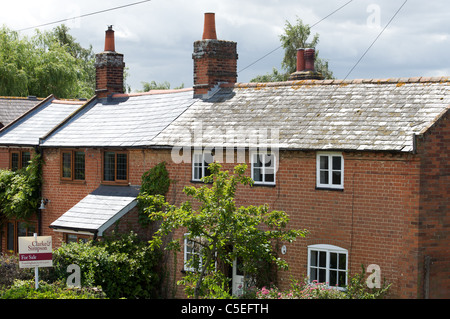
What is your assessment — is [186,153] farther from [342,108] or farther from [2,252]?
[2,252]

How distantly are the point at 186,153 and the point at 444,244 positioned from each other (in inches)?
331

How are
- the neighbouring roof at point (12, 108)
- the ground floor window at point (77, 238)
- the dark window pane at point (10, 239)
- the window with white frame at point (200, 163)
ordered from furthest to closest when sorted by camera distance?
the neighbouring roof at point (12, 108) < the dark window pane at point (10, 239) < the ground floor window at point (77, 238) < the window with white frame at point (200, 163)

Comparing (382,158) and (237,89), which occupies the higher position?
(237,89)

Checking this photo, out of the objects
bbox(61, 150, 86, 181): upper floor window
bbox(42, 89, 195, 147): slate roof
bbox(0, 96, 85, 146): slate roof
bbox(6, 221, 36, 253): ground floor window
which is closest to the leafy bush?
bbox(42, 89, 195, 147): slate roof

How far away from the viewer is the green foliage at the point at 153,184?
2239 centimetres

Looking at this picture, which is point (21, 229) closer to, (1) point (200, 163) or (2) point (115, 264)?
(2) point (115, 264)

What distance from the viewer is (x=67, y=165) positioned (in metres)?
26.4

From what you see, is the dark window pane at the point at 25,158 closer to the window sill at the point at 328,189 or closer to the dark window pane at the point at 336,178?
the window sill at the point at 328,189

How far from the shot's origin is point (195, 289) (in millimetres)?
18344

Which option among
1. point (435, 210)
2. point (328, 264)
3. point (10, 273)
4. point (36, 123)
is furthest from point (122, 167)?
point (435, 210)

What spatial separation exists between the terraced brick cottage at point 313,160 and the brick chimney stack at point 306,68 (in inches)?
110

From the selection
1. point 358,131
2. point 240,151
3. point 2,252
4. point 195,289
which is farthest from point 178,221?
point 2,252

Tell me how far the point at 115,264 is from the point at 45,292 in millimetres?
3419

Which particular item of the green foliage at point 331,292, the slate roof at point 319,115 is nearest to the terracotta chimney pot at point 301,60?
the slate roof at point 319,115
